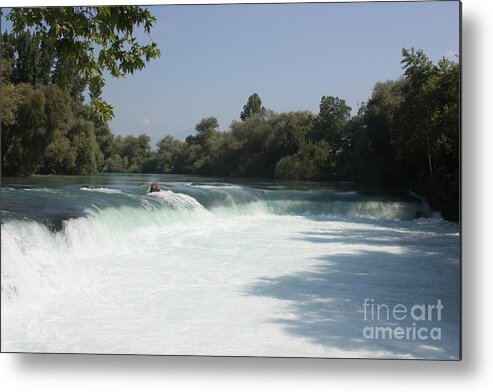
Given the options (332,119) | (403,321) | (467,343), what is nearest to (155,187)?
(332,119)

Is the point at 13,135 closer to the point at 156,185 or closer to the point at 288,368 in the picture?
the point at 156,185

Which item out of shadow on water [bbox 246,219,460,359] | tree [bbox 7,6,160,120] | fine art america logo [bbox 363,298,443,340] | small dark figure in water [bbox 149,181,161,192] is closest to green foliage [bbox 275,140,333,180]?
shadow on water [bbox 246,219,460,359]

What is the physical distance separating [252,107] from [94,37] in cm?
121

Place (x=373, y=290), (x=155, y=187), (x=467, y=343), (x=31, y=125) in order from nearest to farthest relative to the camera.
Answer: (x=467, y=343), (x=373, y=290), (x=31, y=125), (x=155, y=187)

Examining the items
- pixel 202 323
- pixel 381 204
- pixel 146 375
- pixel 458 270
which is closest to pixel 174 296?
pixel 202 323

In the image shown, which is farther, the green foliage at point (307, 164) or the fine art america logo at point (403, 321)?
the green foliage at point (307, 164)

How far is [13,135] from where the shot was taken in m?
4.37

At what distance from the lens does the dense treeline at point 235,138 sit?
432 cm

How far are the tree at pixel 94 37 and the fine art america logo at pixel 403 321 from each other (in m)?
2.32

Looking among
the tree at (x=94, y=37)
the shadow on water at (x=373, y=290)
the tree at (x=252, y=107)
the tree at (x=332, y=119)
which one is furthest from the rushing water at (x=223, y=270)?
the tree at (x=94, y=37)

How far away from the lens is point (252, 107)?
438 centimetres

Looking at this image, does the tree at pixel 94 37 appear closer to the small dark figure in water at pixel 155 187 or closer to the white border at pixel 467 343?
the small dark figure in water at pixel 155 187

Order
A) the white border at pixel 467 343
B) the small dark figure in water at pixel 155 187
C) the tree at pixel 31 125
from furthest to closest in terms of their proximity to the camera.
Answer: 1. the small dark figure in water at pixel 155 187
2. the tree at pixel 31 125
3. the white border at pixel 467 343

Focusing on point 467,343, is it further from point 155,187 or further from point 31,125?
point 31,125
